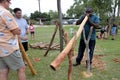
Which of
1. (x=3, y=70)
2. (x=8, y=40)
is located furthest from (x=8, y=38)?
(x=3, y=70)

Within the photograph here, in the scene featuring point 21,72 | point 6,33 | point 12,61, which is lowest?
point 21,72

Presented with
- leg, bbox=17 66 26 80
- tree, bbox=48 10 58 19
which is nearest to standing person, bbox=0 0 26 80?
leg, bbox=17 66 26 80

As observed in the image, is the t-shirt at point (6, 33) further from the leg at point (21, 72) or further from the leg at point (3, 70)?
the leg at point (21, 72)

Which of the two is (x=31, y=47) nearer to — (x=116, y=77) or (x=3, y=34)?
(x=116, y=77)

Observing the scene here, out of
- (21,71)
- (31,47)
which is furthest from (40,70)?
(31,47)

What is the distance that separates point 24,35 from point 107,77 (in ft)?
8.23

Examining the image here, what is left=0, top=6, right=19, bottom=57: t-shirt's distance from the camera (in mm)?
4285

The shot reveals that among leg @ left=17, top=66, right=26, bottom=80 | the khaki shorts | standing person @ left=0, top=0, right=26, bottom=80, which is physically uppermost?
standing person @ left=0, top=0, right=26, bottom=80

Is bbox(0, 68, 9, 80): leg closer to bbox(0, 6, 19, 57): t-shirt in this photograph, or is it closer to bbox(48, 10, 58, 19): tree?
bbox(0, 6, 19, 57): t-shirt

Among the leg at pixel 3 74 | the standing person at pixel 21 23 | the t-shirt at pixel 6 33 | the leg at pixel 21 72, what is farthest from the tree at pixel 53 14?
the t-shirt at pixel 6 33

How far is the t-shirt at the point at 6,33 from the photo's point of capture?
Result: 429 centimetres

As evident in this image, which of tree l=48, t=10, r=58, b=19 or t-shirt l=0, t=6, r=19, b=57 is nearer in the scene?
t-shirt l=0, t=6, r=19, b=57

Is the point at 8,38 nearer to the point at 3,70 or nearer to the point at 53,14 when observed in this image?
the point at 3,70

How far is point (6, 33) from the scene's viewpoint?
172 inches
